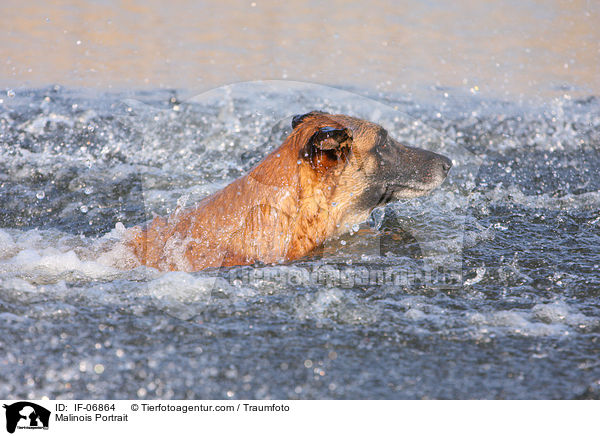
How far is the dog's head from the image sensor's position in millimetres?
4066

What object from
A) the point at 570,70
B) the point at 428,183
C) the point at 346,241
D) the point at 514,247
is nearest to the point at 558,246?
the point at 514,247

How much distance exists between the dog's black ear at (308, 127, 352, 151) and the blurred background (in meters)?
6.14

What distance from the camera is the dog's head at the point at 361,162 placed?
13.3 feet

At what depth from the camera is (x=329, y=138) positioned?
13.1 ft

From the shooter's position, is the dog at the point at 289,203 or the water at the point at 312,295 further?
the dog at the point at 289,203

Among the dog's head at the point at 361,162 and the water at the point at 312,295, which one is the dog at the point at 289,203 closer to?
the dog's head at the point at 361,162

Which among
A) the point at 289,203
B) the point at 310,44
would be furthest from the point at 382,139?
the point at 310,44

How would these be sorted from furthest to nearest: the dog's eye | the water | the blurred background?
the blurred background < the dog's eye < the water

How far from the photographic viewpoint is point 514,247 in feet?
16.0
